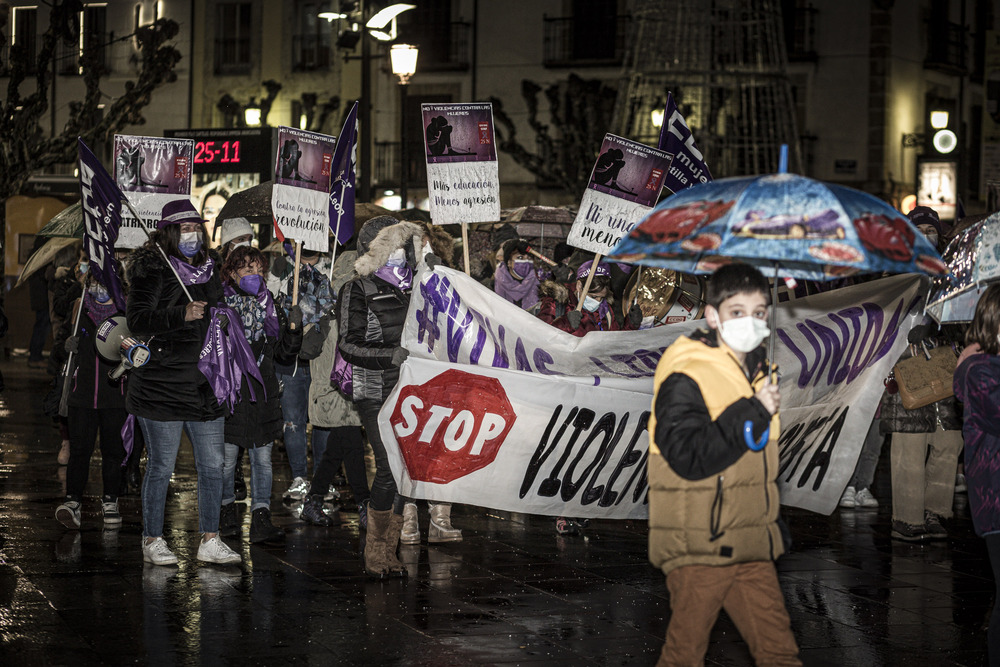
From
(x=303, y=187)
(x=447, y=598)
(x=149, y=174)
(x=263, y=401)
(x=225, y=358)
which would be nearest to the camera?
(x=447, y=598)

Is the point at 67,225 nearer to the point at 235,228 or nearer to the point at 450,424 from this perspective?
the point at 235,228

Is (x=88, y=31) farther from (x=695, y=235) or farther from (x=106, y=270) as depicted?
(x=695, y=235)

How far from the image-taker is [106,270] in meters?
7.98

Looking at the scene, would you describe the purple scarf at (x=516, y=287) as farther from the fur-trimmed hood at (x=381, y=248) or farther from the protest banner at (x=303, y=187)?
the fur-trimmed hood at (x=381, y=248)

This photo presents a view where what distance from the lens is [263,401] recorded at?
8344 mm

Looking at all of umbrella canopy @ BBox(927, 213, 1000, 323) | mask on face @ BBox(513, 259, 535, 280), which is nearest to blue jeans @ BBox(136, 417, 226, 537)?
umbrella canopy @ BBox(927, 213, 1000, 323)

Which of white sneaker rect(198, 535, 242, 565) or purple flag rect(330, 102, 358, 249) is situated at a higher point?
purple flag rect(330, 102, 358, 249)

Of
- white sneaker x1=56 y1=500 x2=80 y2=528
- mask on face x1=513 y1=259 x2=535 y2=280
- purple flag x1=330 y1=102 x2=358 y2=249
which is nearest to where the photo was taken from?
white sneaker x1=56 y1=500 x2=80 y2=528

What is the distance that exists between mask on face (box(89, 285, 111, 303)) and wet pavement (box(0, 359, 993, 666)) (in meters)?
1.46

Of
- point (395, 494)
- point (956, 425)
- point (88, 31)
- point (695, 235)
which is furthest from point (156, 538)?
point (88, 31)

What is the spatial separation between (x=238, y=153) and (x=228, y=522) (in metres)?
9.04

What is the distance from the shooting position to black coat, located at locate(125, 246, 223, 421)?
7484 mm

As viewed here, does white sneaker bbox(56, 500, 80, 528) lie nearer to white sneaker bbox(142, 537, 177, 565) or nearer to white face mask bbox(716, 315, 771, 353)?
white sneaker bbox(142, 537, 177, 565)

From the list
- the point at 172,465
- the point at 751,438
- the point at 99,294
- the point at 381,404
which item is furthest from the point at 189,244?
the point at 751,438
